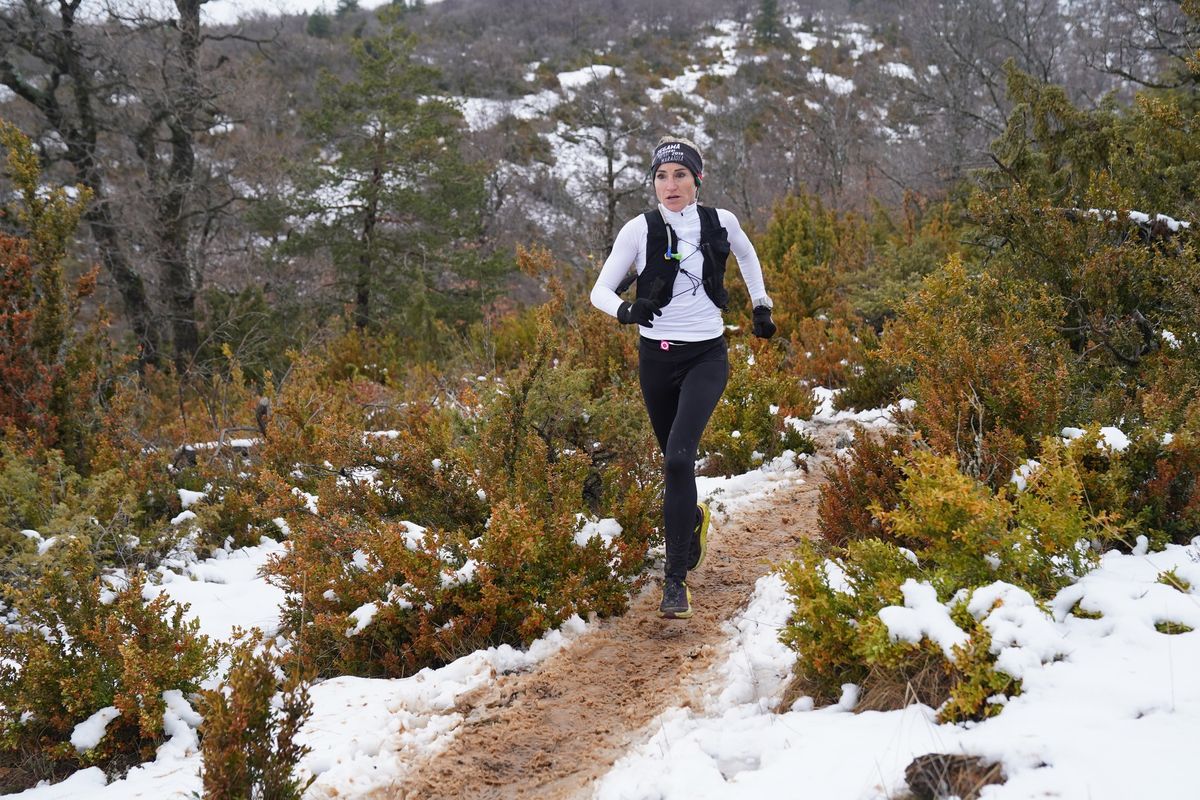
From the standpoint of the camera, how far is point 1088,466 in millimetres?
2904

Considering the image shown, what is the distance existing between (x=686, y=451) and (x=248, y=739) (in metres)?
1.97

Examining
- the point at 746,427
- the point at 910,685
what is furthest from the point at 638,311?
the point at 746,427

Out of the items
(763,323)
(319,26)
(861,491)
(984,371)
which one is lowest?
(861,491)

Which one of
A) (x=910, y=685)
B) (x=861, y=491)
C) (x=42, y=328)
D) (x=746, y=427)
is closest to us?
(x=910, y=685)

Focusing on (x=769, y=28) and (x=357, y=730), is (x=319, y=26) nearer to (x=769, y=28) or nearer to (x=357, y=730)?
(x=769, y=28)

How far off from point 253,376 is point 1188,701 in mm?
11718

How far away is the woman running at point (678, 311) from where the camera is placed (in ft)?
10.8

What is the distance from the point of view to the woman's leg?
3.24 meters

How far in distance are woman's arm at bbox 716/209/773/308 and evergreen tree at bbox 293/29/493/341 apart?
1292 centimetres

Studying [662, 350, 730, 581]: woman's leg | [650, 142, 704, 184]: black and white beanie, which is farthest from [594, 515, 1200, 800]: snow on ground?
[650, 142, 704, 184]: black and white beanie

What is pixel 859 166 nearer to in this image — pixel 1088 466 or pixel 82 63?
pixel 82 63

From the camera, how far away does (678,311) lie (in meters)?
3.38

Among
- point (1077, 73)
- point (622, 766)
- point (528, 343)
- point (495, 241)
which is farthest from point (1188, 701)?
point (1077, 73)

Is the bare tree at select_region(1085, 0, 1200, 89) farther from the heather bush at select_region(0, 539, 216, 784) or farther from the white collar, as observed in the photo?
the heather bush at select_region(0, 539, 216, 784)
